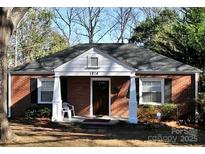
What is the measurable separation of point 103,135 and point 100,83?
7475 millimetres

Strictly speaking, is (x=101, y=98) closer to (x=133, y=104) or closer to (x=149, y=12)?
(x=133, y=104)

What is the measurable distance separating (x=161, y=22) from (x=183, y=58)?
14.0 m

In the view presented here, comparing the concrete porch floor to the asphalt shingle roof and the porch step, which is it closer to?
the porch step

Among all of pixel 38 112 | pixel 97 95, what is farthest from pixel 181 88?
pixel 38 112

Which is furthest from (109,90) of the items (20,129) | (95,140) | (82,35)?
(82,35)

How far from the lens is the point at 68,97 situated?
23.7 metres

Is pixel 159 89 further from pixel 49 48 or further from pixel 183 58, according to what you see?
pixel 49 48

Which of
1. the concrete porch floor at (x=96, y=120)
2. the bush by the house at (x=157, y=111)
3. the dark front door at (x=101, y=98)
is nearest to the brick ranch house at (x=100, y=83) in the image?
the dark front door at (x=101, y=98)

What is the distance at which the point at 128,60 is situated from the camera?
2414 cm

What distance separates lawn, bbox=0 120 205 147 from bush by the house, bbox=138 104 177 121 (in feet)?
1.97

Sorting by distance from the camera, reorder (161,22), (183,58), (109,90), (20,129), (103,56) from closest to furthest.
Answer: (20,129) → (103,56) → (109,90) → (183,58) → (161,22)

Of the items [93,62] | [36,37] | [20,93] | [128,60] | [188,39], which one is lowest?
[20,93]

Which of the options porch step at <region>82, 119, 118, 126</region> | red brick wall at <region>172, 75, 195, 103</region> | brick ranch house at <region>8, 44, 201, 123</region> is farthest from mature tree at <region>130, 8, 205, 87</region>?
porch step at <region>82, 119, 118, 126</region>

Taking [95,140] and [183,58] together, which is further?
[183,58]
